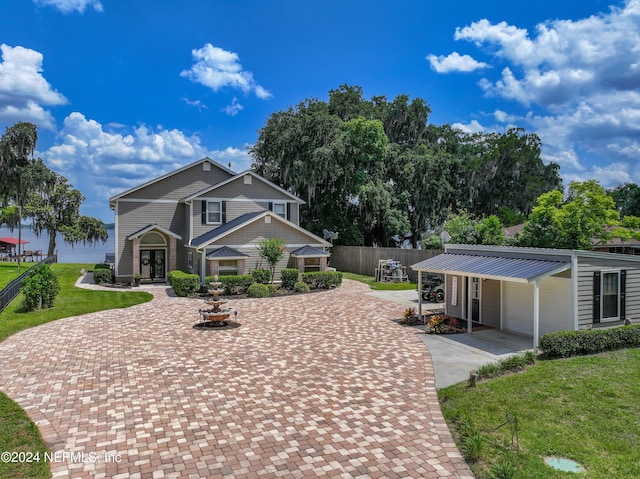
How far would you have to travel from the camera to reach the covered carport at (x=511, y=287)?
11250 millimetres

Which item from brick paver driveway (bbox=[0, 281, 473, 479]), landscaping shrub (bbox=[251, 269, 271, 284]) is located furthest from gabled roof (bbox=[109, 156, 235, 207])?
brick paver driveway (bbox=[0, 281, 473, 479])

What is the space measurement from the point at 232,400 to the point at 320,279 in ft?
52.3

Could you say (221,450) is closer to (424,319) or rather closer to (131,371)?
(131,371)

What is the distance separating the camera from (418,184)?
37500 millimetres

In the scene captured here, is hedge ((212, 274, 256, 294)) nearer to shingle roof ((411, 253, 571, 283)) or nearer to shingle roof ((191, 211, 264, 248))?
shingle roof ((191, 211, 264, 248))

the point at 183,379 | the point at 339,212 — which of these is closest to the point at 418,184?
the point at 339,212

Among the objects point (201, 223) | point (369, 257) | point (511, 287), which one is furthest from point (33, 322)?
point (369, 257)

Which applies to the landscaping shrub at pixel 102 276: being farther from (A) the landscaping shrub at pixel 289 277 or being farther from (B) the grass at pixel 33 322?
(A) the landscaping shrub at pixel 289 277

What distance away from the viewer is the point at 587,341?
1031 cm

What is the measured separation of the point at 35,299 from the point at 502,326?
55.7ft

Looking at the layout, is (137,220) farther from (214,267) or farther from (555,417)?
(555,417)

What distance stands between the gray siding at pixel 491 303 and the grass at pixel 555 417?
4077mm

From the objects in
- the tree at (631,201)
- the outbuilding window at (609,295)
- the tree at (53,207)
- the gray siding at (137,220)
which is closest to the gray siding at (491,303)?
the outbuilding window at (609,295)

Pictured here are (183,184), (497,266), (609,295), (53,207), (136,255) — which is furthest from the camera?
(53,207)
